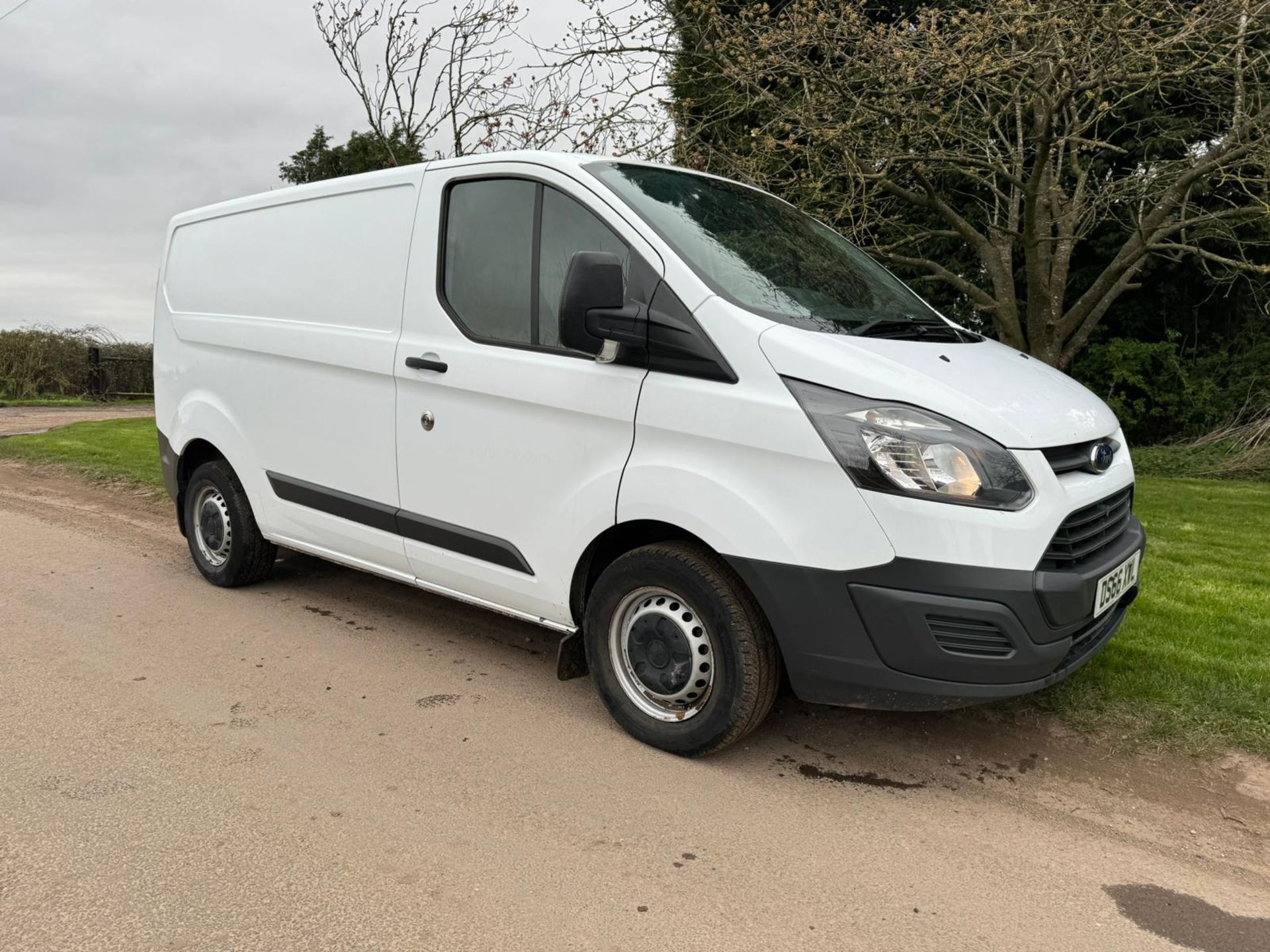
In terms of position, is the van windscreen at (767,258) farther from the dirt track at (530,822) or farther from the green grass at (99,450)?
the green grass at (99,450)

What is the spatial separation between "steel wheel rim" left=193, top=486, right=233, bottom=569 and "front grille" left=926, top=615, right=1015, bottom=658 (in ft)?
13.2

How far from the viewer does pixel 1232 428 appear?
14.5m

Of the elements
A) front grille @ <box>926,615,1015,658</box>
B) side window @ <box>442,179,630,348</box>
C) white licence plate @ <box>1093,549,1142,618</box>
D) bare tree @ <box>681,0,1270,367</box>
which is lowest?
front grille @ <box>926,615,1015,658</box>

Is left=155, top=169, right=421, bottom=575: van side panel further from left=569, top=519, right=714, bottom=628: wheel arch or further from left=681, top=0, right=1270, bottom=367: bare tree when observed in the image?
left=681, top=0, right=1270, bottom=367: bare tree

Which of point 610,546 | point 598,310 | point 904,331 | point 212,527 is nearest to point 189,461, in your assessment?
point 212,527

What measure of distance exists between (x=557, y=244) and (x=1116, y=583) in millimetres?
2377

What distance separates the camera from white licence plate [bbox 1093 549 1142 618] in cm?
330

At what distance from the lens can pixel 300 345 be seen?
4.80m

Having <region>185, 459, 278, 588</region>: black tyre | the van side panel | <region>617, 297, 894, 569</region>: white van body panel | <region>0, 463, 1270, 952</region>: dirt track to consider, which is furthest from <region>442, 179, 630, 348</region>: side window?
<region>185, 459, 278, 588</region>: black tyre

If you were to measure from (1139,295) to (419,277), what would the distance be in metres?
15.6

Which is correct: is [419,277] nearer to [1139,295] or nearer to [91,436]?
[91,436]

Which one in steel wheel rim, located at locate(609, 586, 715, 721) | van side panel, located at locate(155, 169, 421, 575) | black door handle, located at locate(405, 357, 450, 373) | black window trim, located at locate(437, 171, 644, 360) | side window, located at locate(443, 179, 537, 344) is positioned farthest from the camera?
van side panel, located at locate(155, 169, 421, 575)

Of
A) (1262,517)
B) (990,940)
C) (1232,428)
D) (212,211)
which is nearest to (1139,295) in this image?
(1232,428)

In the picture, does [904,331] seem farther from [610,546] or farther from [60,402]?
[60,402]
